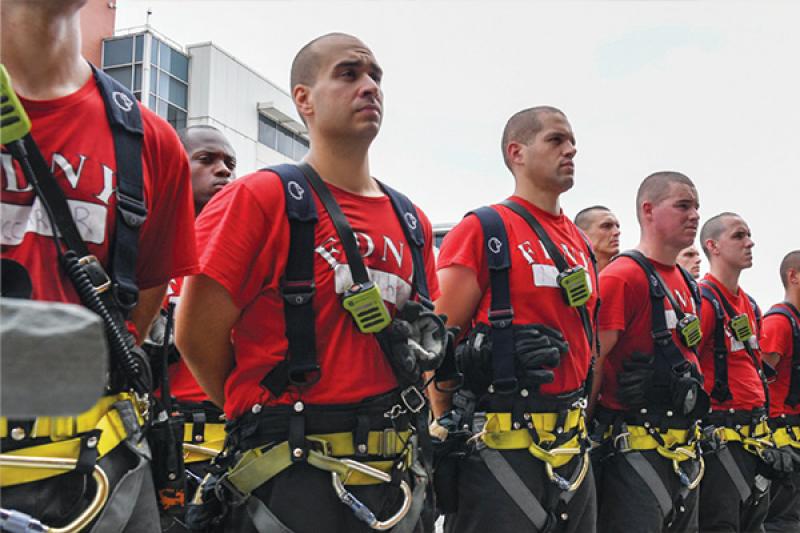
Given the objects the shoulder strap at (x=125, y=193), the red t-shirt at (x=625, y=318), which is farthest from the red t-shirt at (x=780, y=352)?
the shoulder strap at (x=125, y=193)

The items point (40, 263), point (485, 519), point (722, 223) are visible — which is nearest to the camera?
point (40, 263)

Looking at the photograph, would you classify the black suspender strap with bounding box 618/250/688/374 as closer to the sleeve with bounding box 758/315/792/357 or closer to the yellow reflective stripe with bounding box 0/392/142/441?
the sleeve with bounding box 758/315/792/357

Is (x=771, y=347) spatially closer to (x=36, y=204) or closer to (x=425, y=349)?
(x=425, y=349)

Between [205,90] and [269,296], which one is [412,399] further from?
[205,90]

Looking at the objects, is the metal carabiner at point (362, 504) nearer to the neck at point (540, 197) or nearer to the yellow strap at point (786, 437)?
the neck at point (540, 197)

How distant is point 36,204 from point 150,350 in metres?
1.59

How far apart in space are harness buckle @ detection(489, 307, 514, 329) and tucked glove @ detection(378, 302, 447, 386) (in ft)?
3.30

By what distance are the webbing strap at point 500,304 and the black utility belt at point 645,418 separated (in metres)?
1.57

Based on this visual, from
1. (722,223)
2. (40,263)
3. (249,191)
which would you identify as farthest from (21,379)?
(722,223)

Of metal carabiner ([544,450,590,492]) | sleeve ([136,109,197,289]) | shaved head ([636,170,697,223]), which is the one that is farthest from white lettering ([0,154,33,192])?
shaved head ([636,170,697,223])

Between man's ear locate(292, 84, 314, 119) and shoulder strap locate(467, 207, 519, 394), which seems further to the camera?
shoulder strap locate(467, 207, 519, 394)

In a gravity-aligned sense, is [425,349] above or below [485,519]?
above

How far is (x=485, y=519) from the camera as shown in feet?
13.0

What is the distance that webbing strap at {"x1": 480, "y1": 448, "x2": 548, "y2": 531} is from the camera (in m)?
3.95
